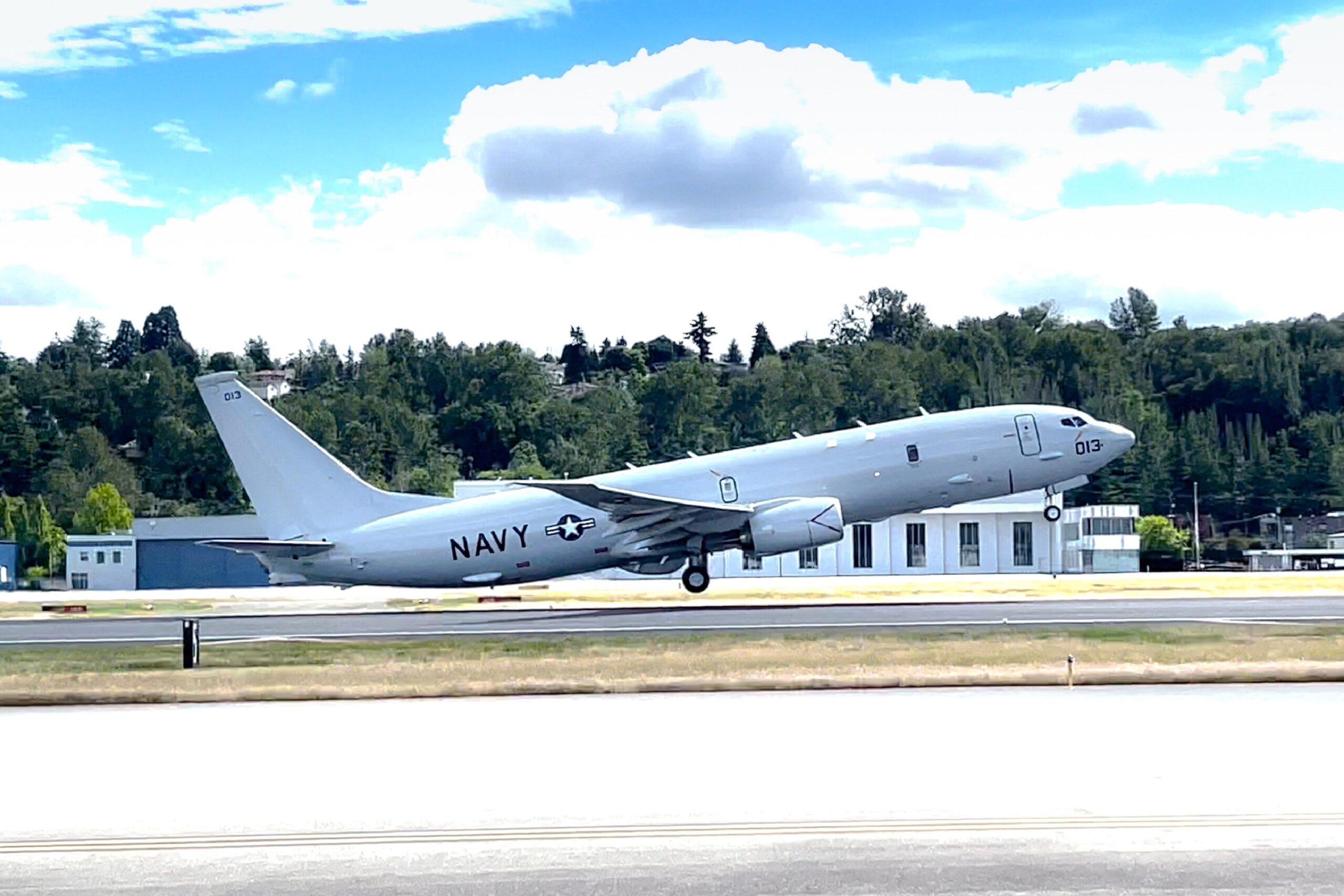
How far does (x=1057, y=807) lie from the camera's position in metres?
12.8

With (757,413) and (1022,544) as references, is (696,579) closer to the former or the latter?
(1022,544)

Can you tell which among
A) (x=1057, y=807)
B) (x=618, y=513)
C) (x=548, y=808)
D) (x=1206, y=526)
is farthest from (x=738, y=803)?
(x=1206, y=526)

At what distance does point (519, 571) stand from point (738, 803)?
29.9 meters

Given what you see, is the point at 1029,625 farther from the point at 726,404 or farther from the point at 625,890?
the point at 726,404

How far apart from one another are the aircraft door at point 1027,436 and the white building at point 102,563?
60526 mm

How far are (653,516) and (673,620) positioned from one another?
17.3ft

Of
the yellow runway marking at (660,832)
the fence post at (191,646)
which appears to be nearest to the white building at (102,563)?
the fence post at (191,646)

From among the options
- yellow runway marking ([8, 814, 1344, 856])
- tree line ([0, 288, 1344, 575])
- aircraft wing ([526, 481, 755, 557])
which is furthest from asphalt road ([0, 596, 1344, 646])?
tree line ([0, 288, 1344, 575])

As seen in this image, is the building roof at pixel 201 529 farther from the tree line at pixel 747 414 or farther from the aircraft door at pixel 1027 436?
the aircraft door at pixel 1027 436

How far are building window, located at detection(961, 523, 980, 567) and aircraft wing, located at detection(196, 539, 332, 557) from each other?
41.8m

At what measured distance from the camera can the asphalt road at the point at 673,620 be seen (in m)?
34.2

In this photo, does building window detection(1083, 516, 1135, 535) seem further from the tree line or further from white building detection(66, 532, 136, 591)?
white building detection(66, 532, 136, 591)

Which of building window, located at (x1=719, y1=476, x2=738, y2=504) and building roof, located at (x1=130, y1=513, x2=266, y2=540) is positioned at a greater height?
building window, located at (x1=719, y1=476, x2=738, y2=504)

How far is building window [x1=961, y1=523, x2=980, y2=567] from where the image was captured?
75.8 metres
